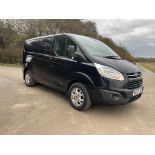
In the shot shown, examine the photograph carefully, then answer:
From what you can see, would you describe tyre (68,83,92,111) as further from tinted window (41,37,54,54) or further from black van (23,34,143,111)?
tinted window (41,37,54,54)

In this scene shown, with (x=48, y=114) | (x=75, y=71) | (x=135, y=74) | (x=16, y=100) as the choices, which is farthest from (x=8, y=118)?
(x=135, y=74)

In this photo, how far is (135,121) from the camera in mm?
4289

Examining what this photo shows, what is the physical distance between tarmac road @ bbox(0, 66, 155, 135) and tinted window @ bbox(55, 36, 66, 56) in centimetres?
141

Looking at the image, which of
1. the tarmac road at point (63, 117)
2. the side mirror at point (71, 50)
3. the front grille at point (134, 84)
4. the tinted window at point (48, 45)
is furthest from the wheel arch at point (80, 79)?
the tinted window at point (48, 45)

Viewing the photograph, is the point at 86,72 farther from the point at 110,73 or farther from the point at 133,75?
the point at 133,75

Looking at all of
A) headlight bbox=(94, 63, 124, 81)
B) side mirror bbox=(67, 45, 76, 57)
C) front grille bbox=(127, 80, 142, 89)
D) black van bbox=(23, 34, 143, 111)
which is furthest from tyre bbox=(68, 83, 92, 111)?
front grille bbox=(127, 80, 142, 89)

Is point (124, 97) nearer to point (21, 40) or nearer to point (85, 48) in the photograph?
point (85, 48)

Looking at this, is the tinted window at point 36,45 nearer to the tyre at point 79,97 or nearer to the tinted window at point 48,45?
the tinted window at point 48,45

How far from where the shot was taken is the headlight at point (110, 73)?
166 inches

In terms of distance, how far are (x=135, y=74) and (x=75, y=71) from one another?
1.48 metres

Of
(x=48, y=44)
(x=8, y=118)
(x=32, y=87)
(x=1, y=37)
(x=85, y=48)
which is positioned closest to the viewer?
(x=8, y=118)

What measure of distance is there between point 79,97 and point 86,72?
68 cm

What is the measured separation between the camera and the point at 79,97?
4676 millimetres

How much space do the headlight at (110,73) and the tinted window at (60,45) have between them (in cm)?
134
